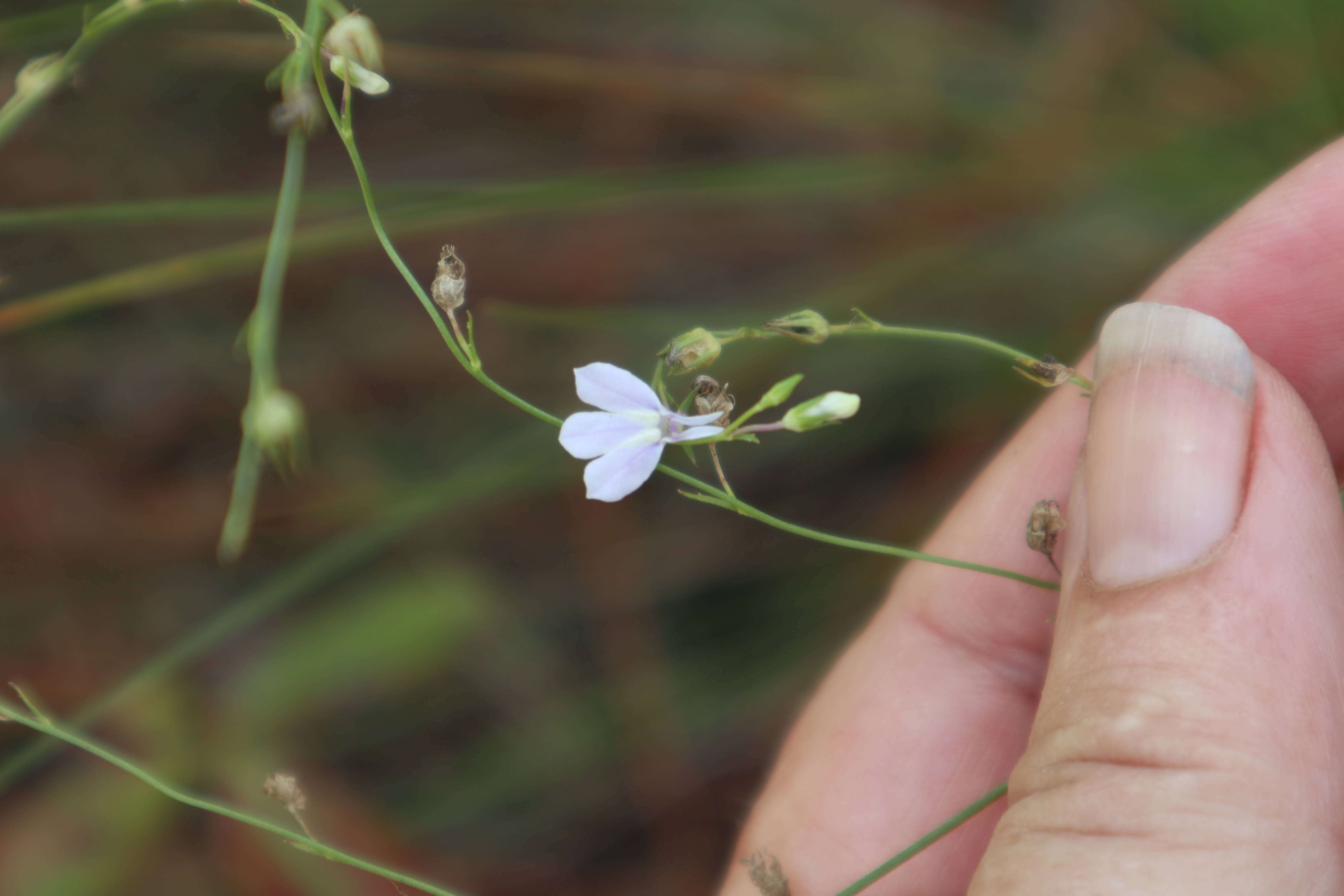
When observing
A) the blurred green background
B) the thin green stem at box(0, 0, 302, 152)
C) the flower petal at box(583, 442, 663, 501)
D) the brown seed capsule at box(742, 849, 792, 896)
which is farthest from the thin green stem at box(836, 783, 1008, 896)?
the thin green stem at box(0, 0, 302, 152)

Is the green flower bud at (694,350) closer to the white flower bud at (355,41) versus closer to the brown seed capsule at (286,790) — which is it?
the white flower bud at (355,41)

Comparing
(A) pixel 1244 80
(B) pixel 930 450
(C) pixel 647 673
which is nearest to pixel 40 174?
(C) pixel 647 673

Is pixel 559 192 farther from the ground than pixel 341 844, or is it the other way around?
pixel 559 192

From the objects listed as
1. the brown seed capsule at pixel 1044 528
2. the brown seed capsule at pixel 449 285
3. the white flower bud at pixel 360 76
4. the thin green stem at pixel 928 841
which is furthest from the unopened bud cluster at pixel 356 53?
the thin green stem at pixel 928 841

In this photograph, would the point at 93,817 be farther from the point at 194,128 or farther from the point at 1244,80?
the point at 1244,80

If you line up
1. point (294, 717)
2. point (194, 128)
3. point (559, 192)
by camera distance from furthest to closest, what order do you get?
1. point (194, 128)
2. point (294, 717)
3. point (559, 192)

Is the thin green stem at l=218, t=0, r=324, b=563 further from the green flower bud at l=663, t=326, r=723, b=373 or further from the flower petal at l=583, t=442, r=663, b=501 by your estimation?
the green flower bud at l=663, t=326, r=723, b=373
